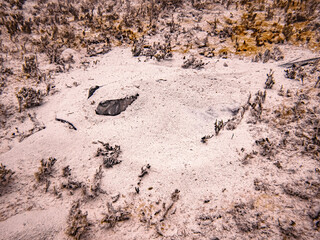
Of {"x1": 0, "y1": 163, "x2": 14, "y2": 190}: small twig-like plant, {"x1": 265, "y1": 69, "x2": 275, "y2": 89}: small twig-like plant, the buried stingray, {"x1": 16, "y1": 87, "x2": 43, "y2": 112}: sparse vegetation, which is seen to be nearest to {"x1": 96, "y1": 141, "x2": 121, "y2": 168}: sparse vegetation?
the buried stingray

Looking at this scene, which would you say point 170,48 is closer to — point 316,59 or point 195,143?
point 195,143

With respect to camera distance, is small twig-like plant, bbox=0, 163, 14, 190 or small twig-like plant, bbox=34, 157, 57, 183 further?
small twig-like plant, bbox=34, 157, 57, 183

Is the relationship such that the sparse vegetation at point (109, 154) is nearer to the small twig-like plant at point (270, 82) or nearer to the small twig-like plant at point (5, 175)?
the small twig-like plant at point (5, 175)

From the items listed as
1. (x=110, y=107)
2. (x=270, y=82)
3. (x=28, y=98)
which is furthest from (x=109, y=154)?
(x=270, y=82)

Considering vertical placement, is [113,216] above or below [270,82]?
below

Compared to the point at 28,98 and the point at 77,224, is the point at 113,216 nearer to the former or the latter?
the point at 77,224

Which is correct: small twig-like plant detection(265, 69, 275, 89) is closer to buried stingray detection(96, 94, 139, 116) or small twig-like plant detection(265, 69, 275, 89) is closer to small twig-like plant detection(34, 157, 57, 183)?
buried stingray detection(96, 94, 139, 116)

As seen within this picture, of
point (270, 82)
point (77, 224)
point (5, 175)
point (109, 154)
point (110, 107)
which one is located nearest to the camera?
point (77, 224)

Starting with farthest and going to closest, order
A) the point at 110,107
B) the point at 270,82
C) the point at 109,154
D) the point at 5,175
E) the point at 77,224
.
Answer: the point at 270,82 → the point at 110,107 → the point at 109,154 → the point at 5,175 → the point at 77,224

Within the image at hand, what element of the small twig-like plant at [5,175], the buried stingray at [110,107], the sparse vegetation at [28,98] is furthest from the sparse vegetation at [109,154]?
the sparse vegetation at [28,98]
